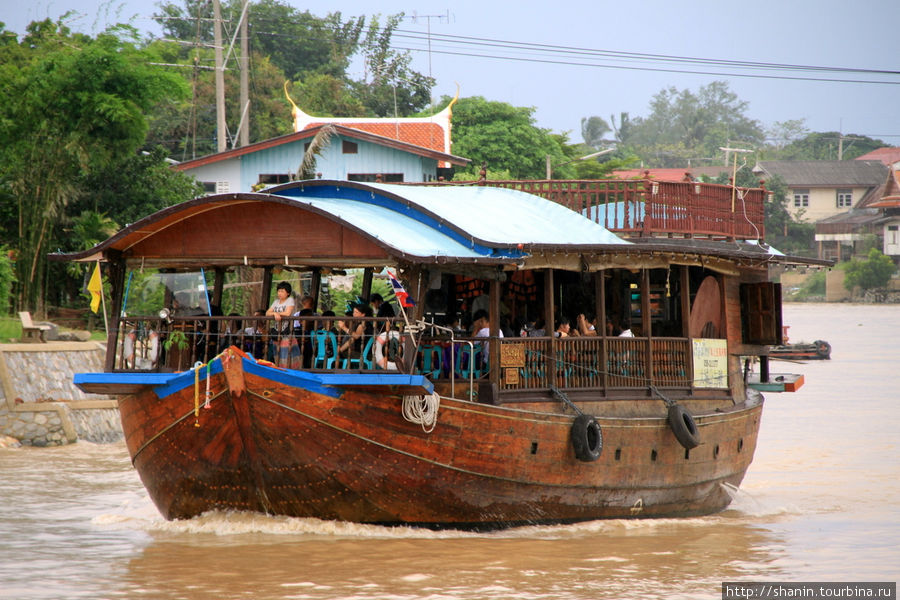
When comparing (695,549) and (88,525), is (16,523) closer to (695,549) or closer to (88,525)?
(88,525)

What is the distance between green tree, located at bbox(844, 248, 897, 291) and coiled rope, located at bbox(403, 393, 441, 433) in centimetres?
4458

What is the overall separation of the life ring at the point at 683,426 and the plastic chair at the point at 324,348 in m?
3.61


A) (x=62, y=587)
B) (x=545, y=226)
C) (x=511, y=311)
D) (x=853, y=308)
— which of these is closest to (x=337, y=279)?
(x=511, y=311)

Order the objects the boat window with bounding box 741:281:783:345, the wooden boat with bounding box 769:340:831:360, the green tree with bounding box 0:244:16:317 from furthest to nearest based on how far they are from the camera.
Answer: the wooden boat with bounding box 769:340:831:360
the green tree with bounding box 0:244:16:317
the boat window with bounding box 741:281:783:345

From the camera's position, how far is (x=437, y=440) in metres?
9.31

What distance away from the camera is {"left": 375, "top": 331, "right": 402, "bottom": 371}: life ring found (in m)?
Result: 8.99

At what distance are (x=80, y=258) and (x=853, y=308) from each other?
Result: 4546 centimetres

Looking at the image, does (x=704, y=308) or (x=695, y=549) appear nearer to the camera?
(x=695, y=549)

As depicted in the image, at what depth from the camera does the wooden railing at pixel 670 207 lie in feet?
41.3

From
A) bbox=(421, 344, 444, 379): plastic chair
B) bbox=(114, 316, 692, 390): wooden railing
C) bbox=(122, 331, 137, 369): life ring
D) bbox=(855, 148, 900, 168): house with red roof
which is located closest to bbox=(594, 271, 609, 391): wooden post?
bbox=(114, 316, 692, 390): wooden railing

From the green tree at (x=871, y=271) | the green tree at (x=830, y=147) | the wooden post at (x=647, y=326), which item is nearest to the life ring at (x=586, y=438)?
the wooden post at (x=647, y=326)

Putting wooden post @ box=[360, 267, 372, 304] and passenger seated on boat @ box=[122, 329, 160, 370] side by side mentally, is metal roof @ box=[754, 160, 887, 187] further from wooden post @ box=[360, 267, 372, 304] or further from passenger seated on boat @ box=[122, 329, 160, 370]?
passenger seated on boat @ box=[122, 329, 160, 370]

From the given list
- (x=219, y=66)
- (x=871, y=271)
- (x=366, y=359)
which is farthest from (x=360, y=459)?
(x=871, y=271)

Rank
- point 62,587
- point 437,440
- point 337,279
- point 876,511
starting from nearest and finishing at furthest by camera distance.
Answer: point 62,587 < point 437,440 < point 876,511 < point 337,279
